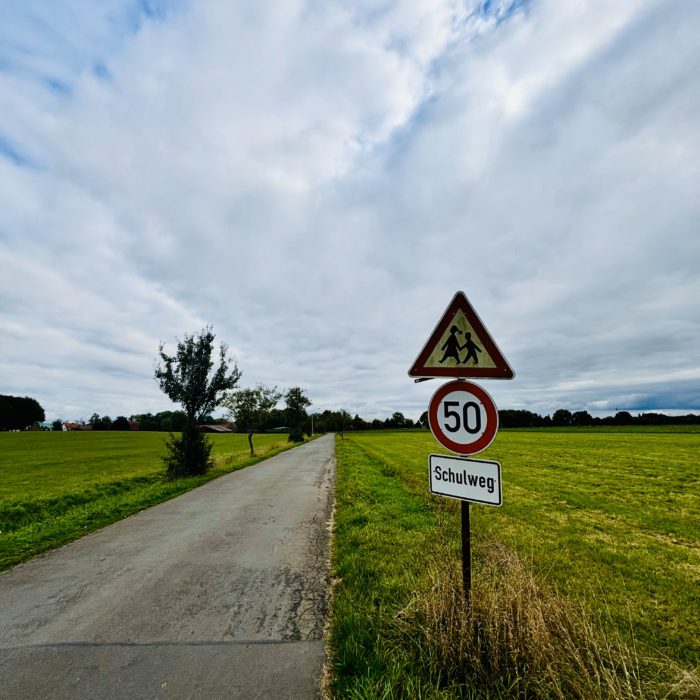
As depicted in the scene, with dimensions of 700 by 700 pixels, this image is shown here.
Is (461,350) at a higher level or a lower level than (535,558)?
higher

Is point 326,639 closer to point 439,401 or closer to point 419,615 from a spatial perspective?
point 419,615

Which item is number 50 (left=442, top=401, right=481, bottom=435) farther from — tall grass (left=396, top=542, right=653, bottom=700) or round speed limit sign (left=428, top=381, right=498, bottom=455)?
tall grass (left=396, top=542, right=653, bottom=700)

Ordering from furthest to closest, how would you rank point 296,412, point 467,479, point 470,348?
point 296,412, point 470,348, point 467,479

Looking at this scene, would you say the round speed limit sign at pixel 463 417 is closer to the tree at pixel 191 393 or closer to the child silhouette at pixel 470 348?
the child silhouette at pixel 470 348

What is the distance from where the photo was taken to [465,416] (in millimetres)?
3430

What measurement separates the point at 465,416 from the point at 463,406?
0.10 metres

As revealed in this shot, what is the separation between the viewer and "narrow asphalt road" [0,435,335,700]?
3.00 meters

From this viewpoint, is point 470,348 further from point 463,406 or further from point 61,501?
point 61,501

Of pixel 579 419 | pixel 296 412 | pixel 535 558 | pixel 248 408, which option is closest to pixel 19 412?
pixel 296 412

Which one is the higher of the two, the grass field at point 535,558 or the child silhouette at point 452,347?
the child silhouette at point 452,347

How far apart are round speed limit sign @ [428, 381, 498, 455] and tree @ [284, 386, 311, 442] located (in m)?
51.7

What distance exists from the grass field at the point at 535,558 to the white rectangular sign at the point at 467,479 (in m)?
0.93

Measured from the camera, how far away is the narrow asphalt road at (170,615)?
9.84 feet

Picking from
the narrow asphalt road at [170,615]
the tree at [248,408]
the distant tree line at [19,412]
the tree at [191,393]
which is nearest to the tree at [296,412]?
the tree at [248,408]
